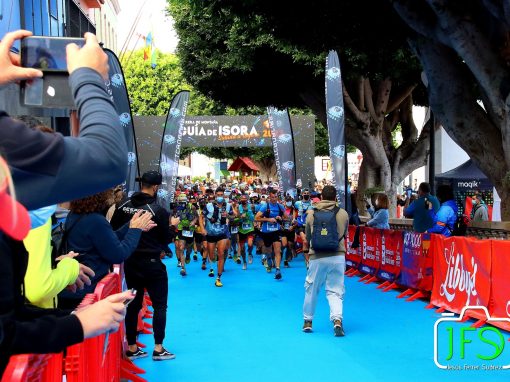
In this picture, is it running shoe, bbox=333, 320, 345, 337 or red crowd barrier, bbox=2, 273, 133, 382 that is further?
running shoe, bbox=333, 320, 345, 337

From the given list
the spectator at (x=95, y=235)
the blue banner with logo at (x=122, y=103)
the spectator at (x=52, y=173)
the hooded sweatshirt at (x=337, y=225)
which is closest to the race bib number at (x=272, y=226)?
the blue banner with logo at (x=122, y=103)

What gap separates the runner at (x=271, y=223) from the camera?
51.5 ft

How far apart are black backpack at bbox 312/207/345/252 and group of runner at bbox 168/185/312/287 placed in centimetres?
492

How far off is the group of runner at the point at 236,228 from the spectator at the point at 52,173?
1153cm

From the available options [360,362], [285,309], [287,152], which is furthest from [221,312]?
[287,152]

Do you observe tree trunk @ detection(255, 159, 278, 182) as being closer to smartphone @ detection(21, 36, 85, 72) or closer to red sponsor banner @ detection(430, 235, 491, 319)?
red sponsor banner @ detection(430, 235, 491, 319)

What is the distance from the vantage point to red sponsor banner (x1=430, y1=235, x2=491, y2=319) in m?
9.12

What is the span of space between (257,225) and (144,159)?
60.5 feet

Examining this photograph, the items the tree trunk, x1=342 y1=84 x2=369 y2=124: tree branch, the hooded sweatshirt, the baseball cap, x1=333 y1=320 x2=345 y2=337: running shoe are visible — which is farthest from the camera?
the tree trunk

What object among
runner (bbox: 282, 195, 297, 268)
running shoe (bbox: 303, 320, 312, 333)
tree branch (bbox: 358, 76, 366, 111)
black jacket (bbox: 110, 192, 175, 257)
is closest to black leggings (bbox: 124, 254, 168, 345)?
black jacket (bbox: 110, 192, 175, 257)

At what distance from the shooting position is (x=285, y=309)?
1084 cm

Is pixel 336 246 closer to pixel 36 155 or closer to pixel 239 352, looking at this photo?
pixel 239 352

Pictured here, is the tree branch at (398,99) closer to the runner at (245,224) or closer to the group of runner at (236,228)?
the group of runner at (236,228)

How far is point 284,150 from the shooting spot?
22.9 m
